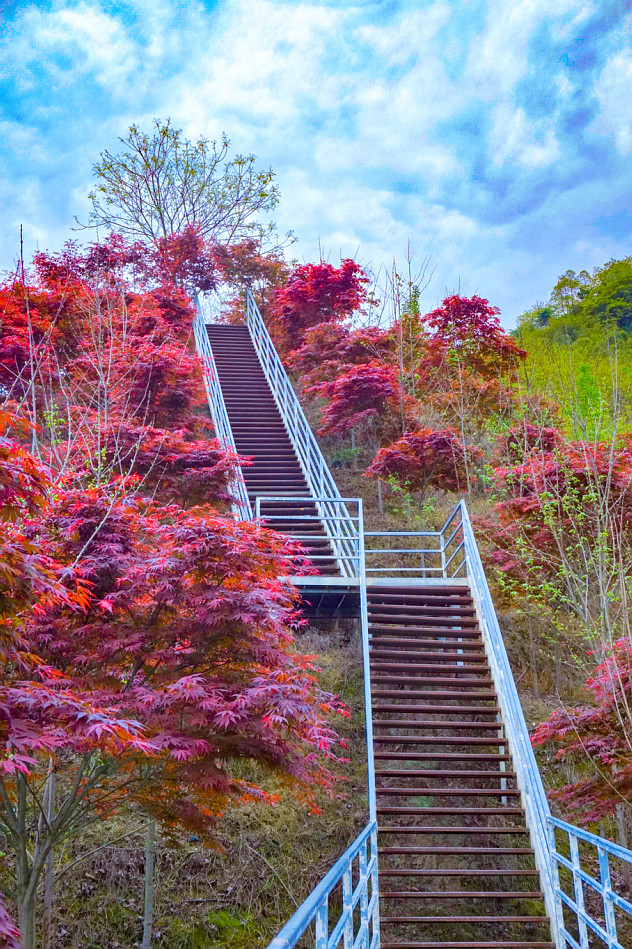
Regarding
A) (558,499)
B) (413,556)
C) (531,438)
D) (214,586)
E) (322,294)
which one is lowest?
(214,586)

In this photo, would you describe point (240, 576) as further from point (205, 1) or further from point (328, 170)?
point (328, 170)

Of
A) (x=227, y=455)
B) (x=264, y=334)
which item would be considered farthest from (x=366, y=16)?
(x=227, y=455)

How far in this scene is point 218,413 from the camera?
12648 millimetres

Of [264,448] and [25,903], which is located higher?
[264,448]

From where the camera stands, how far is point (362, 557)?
8.16 metres

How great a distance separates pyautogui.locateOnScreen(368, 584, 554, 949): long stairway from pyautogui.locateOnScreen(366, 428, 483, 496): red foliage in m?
2.81

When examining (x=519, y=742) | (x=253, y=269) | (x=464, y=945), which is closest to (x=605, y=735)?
(x=519, y=742)

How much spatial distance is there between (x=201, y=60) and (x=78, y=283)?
696 centimetres

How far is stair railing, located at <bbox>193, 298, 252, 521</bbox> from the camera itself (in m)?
9.00

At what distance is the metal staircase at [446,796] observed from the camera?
4891 millimetres

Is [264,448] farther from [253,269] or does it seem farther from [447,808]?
[253,269]

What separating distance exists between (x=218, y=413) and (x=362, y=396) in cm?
271

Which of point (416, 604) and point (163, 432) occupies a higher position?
point (163, 432)

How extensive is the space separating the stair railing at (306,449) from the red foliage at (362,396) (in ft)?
2.09
